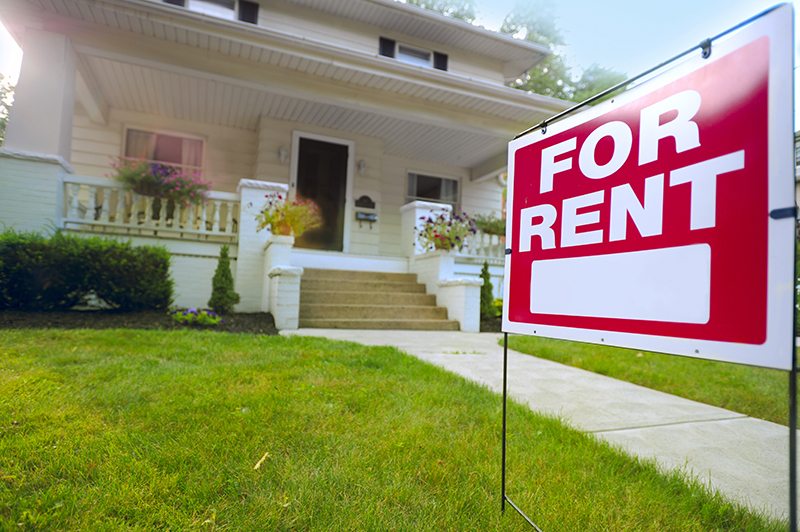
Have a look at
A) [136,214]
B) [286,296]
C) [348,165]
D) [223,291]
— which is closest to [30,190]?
[136,214]

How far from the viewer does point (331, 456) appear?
1.65 metres

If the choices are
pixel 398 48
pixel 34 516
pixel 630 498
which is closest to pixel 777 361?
pixel 630 498

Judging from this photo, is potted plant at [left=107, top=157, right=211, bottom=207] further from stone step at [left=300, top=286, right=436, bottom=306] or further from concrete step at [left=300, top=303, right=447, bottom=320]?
concrete step at [left=300, top=303, right=447, bottom=320]

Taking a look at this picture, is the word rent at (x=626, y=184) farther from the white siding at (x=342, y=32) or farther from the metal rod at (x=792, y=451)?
the white siding at (x=342, y=32)

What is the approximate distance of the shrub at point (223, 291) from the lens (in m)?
5.71

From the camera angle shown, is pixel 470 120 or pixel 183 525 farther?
pixel 470 120

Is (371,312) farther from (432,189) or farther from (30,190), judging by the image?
(432,189)

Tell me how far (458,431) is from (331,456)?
646 millimetres

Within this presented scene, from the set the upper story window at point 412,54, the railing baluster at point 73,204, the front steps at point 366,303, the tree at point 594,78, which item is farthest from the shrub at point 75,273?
the tree at point 594,78

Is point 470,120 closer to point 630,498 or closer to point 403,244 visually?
point 403,244

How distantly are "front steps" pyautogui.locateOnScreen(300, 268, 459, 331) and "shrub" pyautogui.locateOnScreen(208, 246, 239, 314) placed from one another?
3.31 feet

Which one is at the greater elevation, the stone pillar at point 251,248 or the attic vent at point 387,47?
the attic vent at point 387,47

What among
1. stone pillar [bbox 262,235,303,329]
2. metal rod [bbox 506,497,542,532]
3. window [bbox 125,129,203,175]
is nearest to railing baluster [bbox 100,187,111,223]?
window [bbox 125,129,203,175]

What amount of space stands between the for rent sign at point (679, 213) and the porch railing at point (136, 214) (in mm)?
6357
